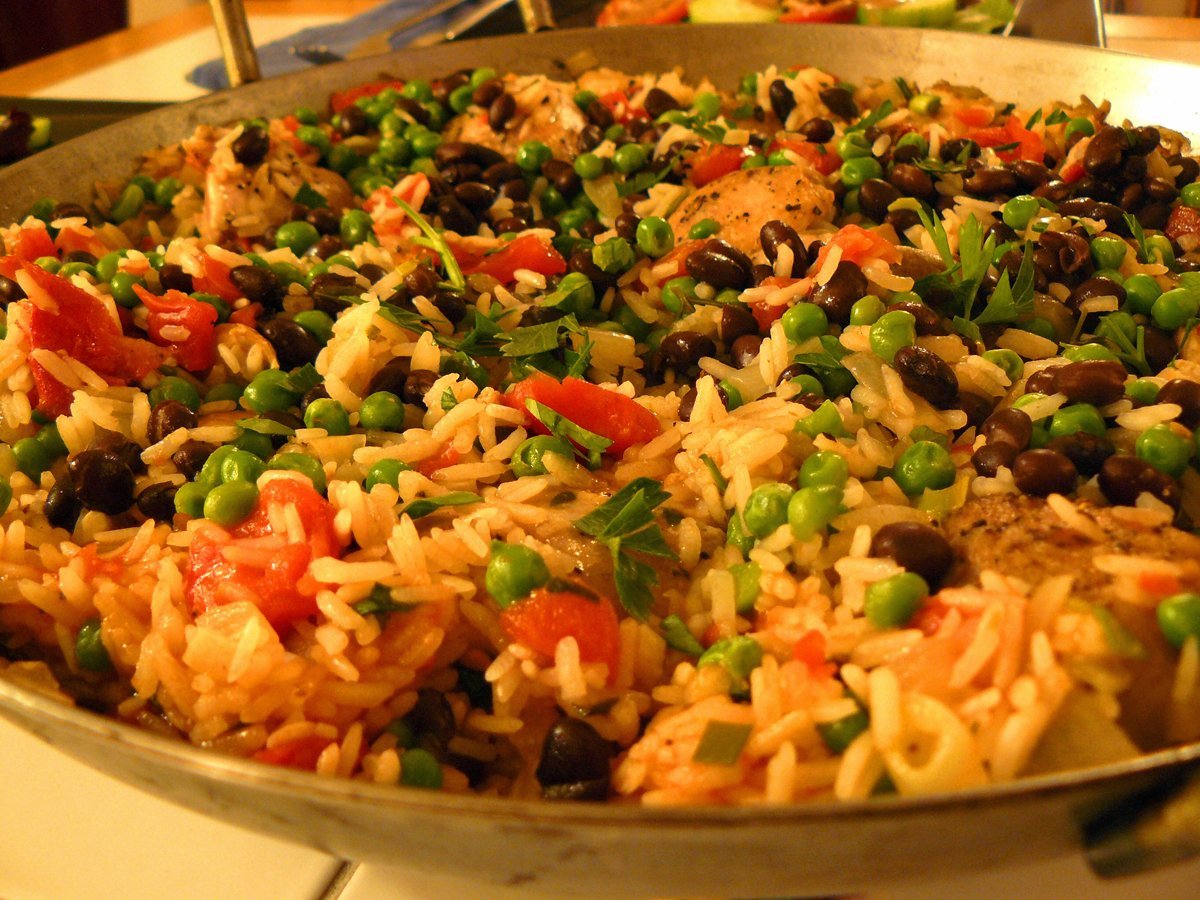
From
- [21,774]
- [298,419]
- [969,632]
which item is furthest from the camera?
[298,419]

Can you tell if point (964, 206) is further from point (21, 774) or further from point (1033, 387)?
point (21, 774)

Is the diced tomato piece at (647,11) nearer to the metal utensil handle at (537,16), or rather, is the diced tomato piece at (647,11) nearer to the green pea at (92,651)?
the metal utensil handle at (537,16)

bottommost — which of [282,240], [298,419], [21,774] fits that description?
[21,774]

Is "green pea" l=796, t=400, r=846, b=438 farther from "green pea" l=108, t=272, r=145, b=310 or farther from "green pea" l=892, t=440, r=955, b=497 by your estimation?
"green pea" l=108, t=272, r=145, b=310

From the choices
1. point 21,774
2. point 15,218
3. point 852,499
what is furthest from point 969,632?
point 15,218

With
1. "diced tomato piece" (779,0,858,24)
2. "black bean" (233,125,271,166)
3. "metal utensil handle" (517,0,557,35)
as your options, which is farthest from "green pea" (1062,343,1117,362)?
"diced tomato piece" (779,0,858,24)

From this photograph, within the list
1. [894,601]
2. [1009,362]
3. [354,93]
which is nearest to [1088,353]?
[1009,362]
